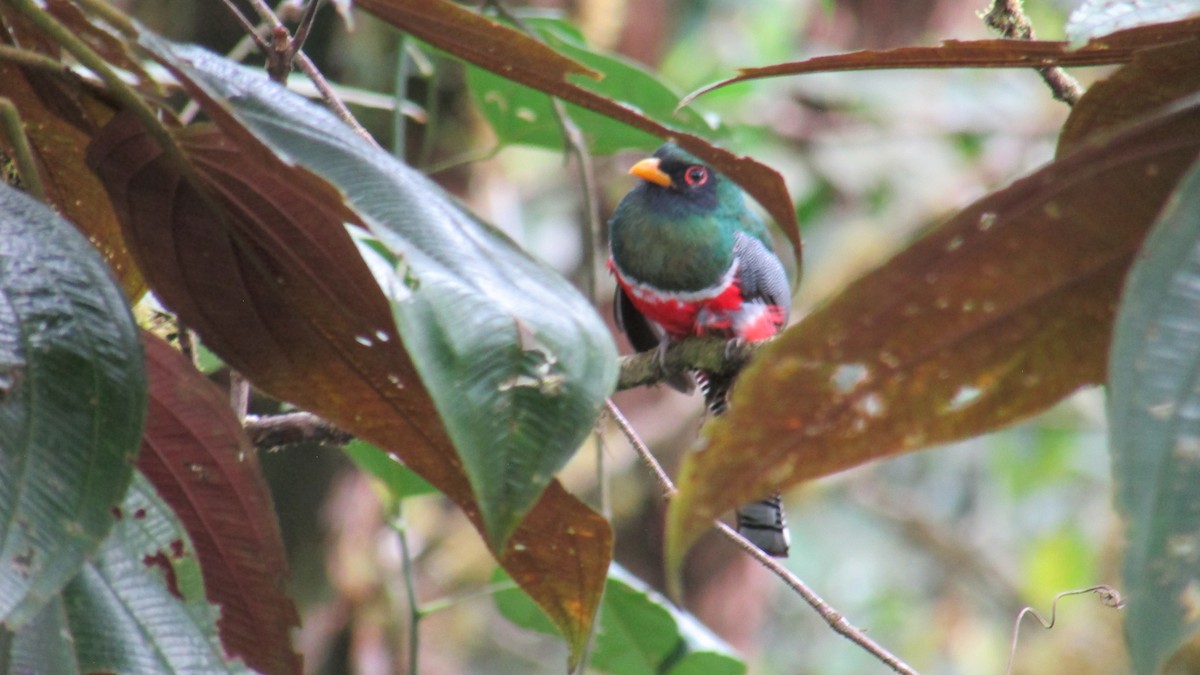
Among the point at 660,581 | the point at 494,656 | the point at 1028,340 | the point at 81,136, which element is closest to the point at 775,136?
the point at 660,581

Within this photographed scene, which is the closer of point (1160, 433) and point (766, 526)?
point (1160, 433)

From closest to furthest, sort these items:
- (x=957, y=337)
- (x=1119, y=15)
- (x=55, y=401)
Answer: (x=957, y=337) → (x=1119, y=15) → (x=55, y=401)

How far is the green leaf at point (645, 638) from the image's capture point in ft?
9.16

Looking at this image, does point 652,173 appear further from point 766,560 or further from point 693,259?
point 766,560

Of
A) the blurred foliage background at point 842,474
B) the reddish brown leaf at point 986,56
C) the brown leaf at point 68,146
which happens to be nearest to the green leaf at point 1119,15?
the reddish brown leaf at point 986,56

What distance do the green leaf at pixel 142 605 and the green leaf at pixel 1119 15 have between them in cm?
100

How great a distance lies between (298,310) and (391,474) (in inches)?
55.3

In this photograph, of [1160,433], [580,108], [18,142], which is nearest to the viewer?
[1160,433]

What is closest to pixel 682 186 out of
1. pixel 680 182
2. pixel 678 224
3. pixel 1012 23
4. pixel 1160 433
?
pixel 680 182

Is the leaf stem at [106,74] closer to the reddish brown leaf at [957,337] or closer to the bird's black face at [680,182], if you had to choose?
the reddish brown leaf at [957,337]

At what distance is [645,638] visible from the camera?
2891 mm

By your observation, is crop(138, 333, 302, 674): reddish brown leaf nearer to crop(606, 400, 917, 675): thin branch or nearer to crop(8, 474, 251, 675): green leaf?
crop(8, 474, 251, 675): green leaf

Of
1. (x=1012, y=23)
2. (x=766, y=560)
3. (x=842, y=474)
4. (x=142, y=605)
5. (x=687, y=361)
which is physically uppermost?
(x=1012, y=23)

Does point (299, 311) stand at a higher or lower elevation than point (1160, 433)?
lower
